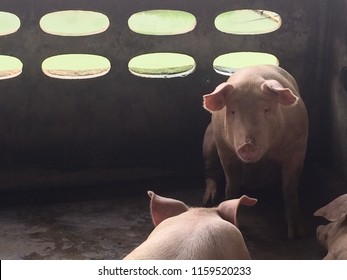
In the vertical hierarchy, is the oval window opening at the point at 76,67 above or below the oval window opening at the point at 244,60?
above

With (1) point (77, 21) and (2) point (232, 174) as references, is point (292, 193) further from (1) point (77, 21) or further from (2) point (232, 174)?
(1) point (77, 21)

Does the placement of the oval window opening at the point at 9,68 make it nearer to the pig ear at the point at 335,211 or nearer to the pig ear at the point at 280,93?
the pig ear at the point at 280,93

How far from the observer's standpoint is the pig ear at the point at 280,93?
11.4ft

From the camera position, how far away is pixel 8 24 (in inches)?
200

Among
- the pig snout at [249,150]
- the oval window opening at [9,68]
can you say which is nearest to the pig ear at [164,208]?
the pig snout at [249,150]

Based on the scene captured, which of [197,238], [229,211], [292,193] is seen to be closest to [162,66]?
[292,193]

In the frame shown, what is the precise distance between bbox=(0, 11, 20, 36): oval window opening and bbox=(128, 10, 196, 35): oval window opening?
2.53 ft

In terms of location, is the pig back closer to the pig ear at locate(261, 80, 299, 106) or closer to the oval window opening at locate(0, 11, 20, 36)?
the pig ear at locate(261, 80, 299, 106)

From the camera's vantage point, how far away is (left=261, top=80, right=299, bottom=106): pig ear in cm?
347

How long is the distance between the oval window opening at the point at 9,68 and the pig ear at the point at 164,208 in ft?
6.38

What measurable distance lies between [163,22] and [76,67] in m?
0.96

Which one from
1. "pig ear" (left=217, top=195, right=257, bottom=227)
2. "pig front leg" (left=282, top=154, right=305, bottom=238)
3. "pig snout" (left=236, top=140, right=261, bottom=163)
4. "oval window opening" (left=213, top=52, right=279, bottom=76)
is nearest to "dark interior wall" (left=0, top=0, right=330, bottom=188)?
"pig front leg" (left=282, top=154, right=305, bottom=238)
